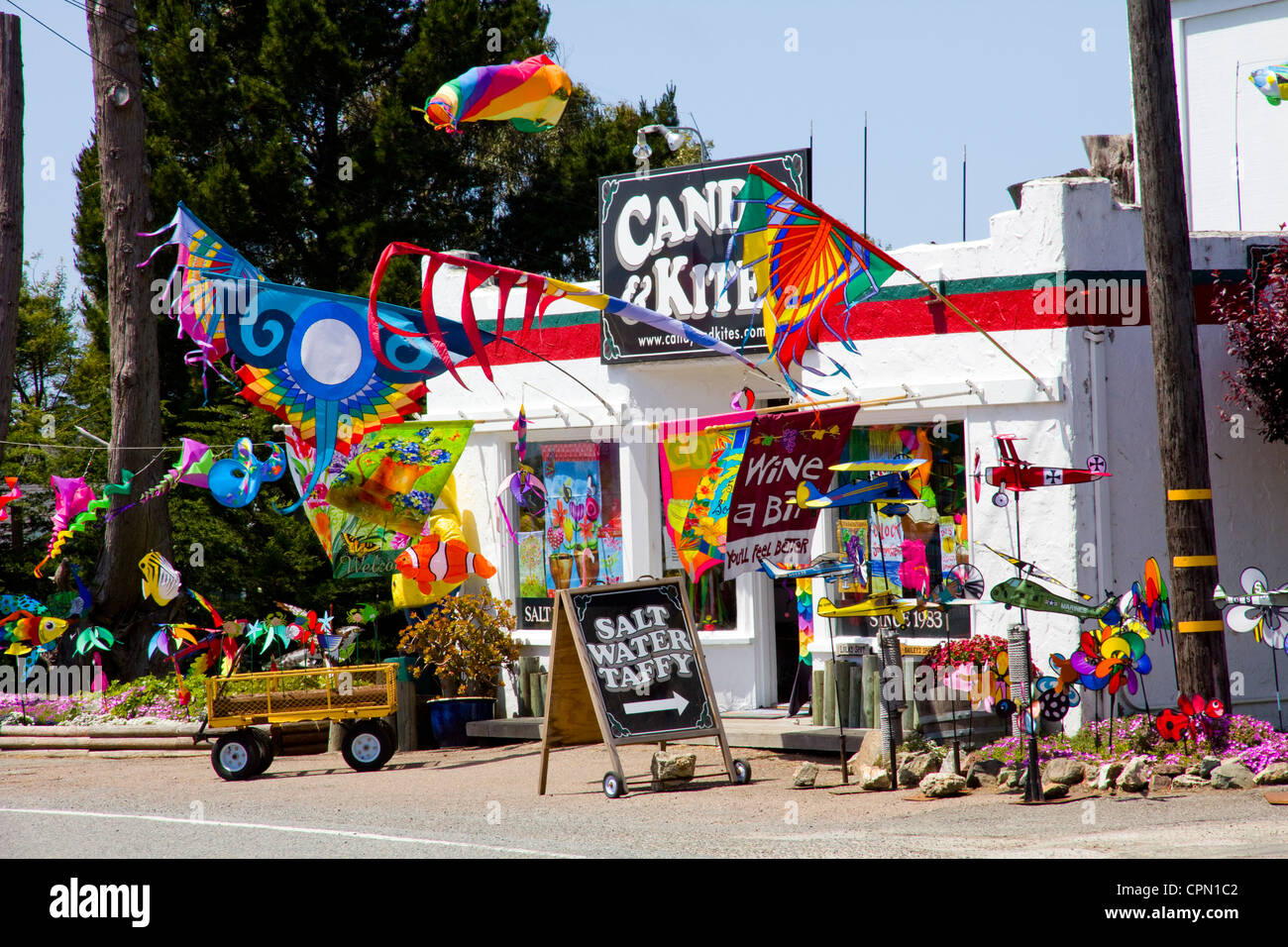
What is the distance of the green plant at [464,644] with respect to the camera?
1383 cm

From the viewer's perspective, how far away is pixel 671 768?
10.8 metres

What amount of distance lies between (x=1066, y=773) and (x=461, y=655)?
6019 millimetres

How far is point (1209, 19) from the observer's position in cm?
1627

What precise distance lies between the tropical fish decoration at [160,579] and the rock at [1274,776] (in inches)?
398

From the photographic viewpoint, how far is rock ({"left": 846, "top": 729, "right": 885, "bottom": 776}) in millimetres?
10633

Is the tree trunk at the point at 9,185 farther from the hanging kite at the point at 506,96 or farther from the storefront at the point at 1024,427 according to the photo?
the storefront at the point at 1024,427

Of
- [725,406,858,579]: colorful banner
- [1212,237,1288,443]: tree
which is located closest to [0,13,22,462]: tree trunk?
[725,406,858,579]: colorful banner

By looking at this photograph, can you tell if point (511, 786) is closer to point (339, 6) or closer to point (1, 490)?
point (1, 490)

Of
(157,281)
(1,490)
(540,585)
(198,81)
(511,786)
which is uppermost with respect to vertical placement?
(198,81)

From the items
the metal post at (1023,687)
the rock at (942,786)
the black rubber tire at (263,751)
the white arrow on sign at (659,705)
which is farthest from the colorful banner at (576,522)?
the metal post at (1023,687)

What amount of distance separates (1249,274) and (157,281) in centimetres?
1190

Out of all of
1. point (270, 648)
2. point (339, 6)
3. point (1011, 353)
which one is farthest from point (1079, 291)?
point (339, 6)

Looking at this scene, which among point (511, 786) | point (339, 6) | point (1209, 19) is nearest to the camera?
point (511, 786)

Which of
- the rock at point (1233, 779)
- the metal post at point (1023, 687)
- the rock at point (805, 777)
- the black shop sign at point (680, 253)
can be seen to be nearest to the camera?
the metal post at point (1023, 687)
